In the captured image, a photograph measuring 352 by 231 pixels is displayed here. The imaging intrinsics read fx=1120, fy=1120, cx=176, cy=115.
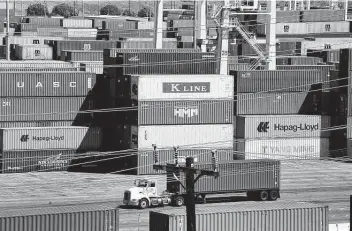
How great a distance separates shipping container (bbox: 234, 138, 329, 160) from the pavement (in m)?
1.00

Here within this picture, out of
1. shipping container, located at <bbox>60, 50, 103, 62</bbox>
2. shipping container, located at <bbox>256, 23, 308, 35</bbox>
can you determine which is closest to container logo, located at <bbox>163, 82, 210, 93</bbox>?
shipping container, located at <bbox>60, 50, 103, 62</bbox>

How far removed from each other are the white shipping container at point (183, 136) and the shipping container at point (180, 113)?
0.32 metres

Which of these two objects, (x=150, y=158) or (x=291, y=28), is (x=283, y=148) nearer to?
(x=150, y=158)

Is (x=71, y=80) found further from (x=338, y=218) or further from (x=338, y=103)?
(x=338, y=218)

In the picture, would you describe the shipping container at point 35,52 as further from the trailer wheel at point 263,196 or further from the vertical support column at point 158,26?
the trailer wheel at point 263,196

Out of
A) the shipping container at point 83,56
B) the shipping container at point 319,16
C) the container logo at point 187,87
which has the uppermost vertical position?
the shipping container at point 319,16

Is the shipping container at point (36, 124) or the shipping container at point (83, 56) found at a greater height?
the shipping container at point (83, 56)

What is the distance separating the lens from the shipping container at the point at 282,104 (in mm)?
76688

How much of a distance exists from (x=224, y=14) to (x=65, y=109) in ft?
45.7

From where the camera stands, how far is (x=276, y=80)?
7788 centimetres

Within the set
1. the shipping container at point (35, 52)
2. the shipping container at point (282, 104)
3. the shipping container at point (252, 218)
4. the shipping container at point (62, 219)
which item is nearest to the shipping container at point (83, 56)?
the shipping container at point (35, 52)

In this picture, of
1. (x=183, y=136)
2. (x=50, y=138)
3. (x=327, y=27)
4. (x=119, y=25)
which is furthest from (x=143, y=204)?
(x=119, y=25)

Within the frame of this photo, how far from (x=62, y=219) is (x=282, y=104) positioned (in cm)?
3926

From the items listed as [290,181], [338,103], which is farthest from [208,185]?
[338,103]
